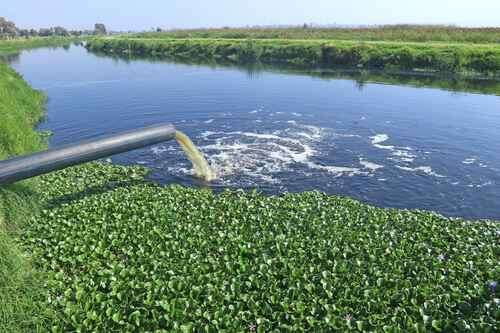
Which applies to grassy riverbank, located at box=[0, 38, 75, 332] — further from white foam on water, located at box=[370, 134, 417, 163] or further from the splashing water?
white foam on water, located at box=[370, 134, 417, 163]

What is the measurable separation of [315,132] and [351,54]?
34.9 meters

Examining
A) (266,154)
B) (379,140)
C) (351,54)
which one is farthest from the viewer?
(351,54)

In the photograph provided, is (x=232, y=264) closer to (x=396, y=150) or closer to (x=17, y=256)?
(x=17, y=256)

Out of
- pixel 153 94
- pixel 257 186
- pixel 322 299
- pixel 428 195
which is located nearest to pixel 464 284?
pixel 322 299

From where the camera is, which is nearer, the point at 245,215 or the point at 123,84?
the point at 245,215

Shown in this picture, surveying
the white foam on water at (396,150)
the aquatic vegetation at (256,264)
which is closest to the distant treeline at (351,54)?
the white foam on water at (396,150)

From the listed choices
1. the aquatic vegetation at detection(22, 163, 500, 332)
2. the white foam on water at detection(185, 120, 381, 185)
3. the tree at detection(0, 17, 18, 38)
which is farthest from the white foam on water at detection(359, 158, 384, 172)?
the tree at detection(0, 17, 18, 38)

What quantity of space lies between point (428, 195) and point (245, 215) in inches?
370

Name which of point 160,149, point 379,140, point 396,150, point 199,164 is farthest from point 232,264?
point 379,140

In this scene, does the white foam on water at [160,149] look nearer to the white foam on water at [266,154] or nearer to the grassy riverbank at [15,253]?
the white foam on water at [266,154]

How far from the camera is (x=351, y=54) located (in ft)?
197

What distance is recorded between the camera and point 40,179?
704 inches

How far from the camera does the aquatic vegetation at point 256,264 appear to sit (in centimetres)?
1004

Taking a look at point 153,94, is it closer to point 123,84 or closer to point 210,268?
point 123,84
